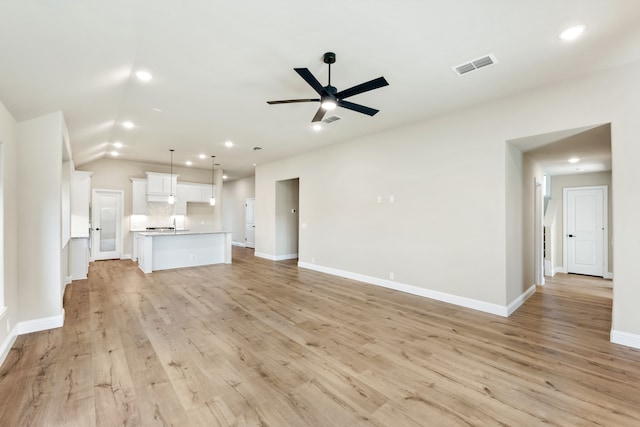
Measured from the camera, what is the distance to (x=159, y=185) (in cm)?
869

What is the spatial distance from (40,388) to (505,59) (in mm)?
5073

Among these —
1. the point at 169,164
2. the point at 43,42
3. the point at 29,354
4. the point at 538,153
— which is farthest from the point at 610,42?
the point at 169,164

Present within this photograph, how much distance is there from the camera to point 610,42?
260cm

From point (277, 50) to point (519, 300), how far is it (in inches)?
188

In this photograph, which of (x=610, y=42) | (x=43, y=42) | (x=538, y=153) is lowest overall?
(x=538, y=153)

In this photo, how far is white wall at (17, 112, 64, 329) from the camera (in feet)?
10.6

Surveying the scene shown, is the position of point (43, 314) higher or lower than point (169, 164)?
lower

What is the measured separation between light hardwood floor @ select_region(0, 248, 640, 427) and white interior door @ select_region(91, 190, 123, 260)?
4.40 meters

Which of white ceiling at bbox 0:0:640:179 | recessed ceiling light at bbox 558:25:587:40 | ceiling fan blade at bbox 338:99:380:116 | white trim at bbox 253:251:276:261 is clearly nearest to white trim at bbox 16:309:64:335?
white ceiling at bbox 0:0:640:179

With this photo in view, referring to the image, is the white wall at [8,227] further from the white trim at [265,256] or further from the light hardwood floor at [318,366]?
the white trim at [265,256]

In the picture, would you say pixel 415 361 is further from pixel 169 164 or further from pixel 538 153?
pixel 169 164

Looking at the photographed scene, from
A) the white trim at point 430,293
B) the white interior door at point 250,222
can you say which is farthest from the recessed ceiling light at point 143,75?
the white interior door at point 250,222

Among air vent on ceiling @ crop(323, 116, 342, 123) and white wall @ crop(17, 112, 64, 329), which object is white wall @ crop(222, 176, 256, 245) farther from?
white wall @ crop(17, 112, 64, 329)

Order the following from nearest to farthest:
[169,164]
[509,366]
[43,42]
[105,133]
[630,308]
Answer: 1. [43,42]
2. [509,366]
3. [630,308]
4. [105,133]
5. [169,164]
